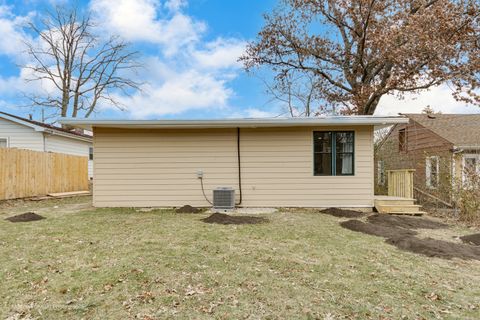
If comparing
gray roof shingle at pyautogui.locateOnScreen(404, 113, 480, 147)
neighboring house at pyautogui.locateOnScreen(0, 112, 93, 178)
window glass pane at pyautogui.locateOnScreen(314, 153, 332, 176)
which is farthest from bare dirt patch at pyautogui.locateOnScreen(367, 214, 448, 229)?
neighboring house at pyautogui.locateOnScreen(0, 112, 93, 178)

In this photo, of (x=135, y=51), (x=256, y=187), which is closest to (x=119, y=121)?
(x=256, y=187)

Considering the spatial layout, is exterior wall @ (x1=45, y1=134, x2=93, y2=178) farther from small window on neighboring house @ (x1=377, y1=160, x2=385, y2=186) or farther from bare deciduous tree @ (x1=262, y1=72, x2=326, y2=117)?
small window on neighboring house @ (x1=377, y1=160, x2=385, y2=186)

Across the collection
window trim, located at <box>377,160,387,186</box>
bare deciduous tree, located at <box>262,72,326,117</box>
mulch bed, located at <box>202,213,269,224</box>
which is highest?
bare deciduous tree, located at <box>262,72,326,117</box>

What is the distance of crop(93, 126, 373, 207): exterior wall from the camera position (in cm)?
887

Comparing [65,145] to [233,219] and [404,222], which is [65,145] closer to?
[233,219]

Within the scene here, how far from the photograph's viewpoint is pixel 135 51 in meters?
23.7

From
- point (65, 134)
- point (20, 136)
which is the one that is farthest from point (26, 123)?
point (65, 134)

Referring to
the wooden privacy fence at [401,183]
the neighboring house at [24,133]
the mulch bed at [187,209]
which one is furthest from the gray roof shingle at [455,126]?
the neighboring house at [24,133]

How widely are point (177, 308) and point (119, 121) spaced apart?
6224 mm

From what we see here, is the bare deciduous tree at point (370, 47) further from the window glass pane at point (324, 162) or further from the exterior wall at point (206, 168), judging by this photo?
the exterior wall at point (206, 168)

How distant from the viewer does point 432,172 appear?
9.63 metres

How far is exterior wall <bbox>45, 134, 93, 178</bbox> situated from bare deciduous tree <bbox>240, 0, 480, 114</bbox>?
9.86 metres

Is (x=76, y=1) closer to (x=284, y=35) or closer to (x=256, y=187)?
(x=284, y=35)

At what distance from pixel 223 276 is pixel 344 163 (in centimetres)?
606
